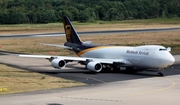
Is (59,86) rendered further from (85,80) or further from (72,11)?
(72,11)

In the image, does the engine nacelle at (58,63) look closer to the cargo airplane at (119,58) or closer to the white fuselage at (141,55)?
the cargo airplane at (119,58)

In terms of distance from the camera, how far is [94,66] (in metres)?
49.7

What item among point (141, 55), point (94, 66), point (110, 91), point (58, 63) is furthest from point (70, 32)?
point (110, 91)

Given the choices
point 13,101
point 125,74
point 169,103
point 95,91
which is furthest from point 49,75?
point 169,103

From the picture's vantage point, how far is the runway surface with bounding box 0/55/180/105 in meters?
31.8

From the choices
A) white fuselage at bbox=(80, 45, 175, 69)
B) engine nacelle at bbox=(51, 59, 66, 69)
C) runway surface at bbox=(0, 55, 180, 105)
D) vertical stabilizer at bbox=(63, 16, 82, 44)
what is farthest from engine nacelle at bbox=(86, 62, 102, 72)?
vertical stabilizer at bbox=(63, 16, 82, 44)

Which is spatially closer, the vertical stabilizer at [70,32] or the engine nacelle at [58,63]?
the engine nacelle at [58,63]

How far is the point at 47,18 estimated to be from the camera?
18488 cm

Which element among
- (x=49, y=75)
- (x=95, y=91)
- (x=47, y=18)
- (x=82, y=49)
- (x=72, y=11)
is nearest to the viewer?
(x=95, y=91)

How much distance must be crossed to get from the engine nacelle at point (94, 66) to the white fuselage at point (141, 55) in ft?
9.30

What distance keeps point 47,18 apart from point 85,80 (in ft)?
469

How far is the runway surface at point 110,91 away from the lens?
31.8m

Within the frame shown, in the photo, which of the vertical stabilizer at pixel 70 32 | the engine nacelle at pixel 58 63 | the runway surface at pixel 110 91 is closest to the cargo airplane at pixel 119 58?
the engine nacelle at pixel 58 63

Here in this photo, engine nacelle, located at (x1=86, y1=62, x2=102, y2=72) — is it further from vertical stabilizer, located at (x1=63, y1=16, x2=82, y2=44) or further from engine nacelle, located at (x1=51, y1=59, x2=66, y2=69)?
vertical stabilizer, located at (x1=63, y1=16, x2=82, y2=44)
